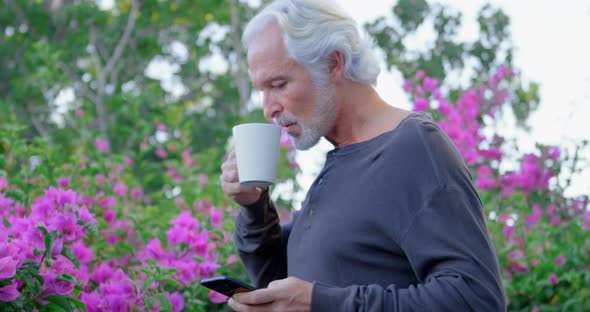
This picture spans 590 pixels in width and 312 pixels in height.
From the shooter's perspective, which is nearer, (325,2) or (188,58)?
(325,2)

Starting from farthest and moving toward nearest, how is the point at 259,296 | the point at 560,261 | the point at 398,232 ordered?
1. the point at 560,261
2. the point at 398,232
3. the point at 259,296

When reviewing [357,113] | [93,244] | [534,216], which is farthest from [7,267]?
[534,216]

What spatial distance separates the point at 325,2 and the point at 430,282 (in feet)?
2.59

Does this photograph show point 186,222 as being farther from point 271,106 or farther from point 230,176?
point 271,106

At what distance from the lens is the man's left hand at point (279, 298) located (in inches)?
55.9

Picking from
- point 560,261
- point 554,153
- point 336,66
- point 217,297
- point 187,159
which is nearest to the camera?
point 336,66

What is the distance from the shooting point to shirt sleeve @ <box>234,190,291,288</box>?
79.7 inches

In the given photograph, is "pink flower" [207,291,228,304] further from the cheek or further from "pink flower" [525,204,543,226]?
"pink flower" [525,204,543,226]

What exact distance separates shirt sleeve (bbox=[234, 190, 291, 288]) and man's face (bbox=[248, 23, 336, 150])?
0.27 metres

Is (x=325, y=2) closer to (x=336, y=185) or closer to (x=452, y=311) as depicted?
(x=336, y=185)

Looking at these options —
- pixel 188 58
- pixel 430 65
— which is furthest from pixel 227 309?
pixel 188 58

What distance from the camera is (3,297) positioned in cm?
171

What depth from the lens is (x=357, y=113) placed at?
1.84 m

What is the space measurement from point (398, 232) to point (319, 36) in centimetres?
56
